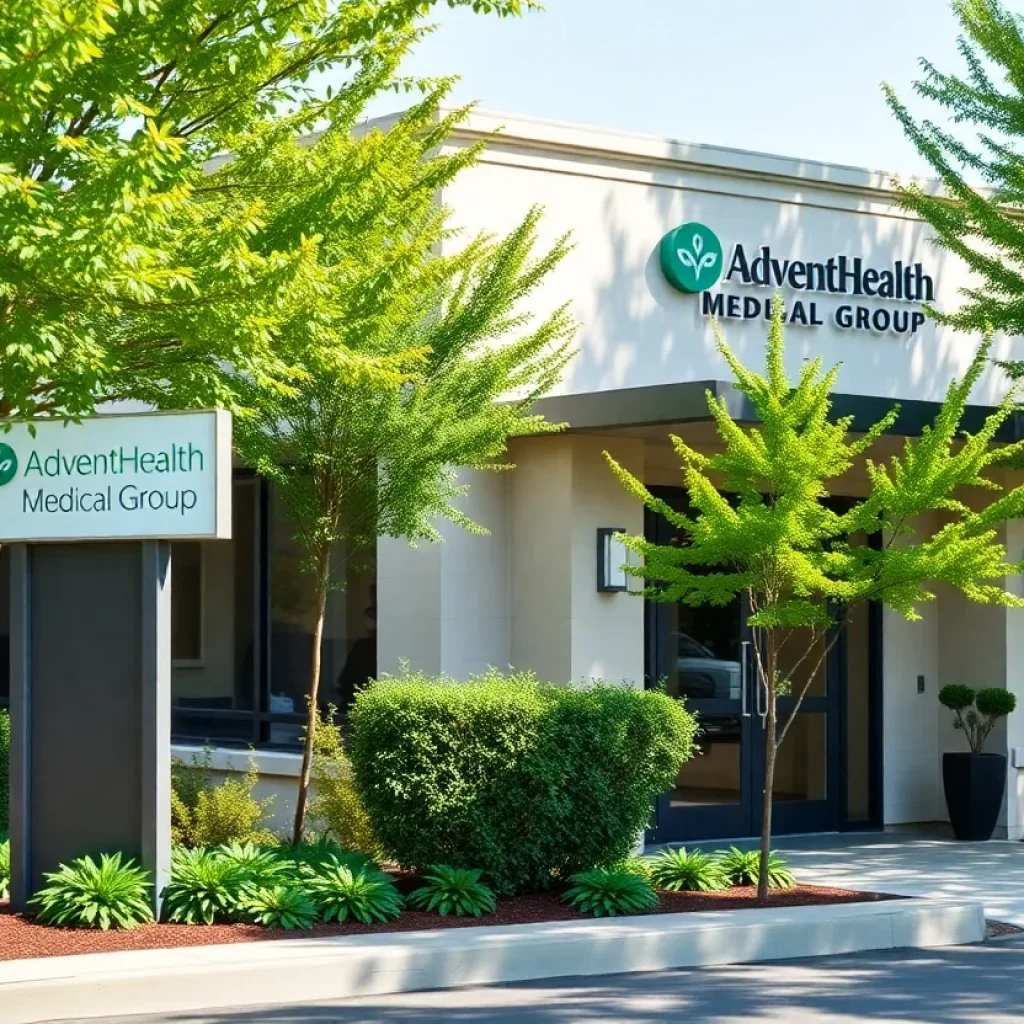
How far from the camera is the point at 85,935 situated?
33.3 ft

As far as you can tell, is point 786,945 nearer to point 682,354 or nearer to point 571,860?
point 571,860

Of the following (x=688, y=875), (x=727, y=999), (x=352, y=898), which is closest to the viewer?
(x=727, y=999)

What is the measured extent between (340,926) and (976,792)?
7.94 meters

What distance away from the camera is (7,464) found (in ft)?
36.3

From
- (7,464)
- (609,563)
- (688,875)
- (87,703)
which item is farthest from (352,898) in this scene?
(609,563)

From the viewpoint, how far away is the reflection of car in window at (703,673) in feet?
53.0

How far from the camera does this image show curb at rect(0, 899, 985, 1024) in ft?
29.5

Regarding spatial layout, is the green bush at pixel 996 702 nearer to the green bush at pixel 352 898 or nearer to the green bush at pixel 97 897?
the green bush at pixel 352 898

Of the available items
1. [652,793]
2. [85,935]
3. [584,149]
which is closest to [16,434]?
[85,935]

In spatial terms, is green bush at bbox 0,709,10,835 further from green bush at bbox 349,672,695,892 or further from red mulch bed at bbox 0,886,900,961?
green bush at bbox 349,672,695,892

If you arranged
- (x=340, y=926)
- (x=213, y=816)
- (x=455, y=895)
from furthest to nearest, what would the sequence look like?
(x=213, y=816) → (x=455, y=895) → (x=340, y=926)

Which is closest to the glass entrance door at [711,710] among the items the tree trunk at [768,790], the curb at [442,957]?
the tree trunk at [768,790]

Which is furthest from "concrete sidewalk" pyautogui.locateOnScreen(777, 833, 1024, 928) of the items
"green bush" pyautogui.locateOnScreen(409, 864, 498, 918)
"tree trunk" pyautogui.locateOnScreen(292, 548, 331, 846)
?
"tree trunk" pyautogui.locateOnScreen(292, 548, 331, 846)

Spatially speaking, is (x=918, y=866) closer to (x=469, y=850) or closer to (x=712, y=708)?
(x=712, y=708)
